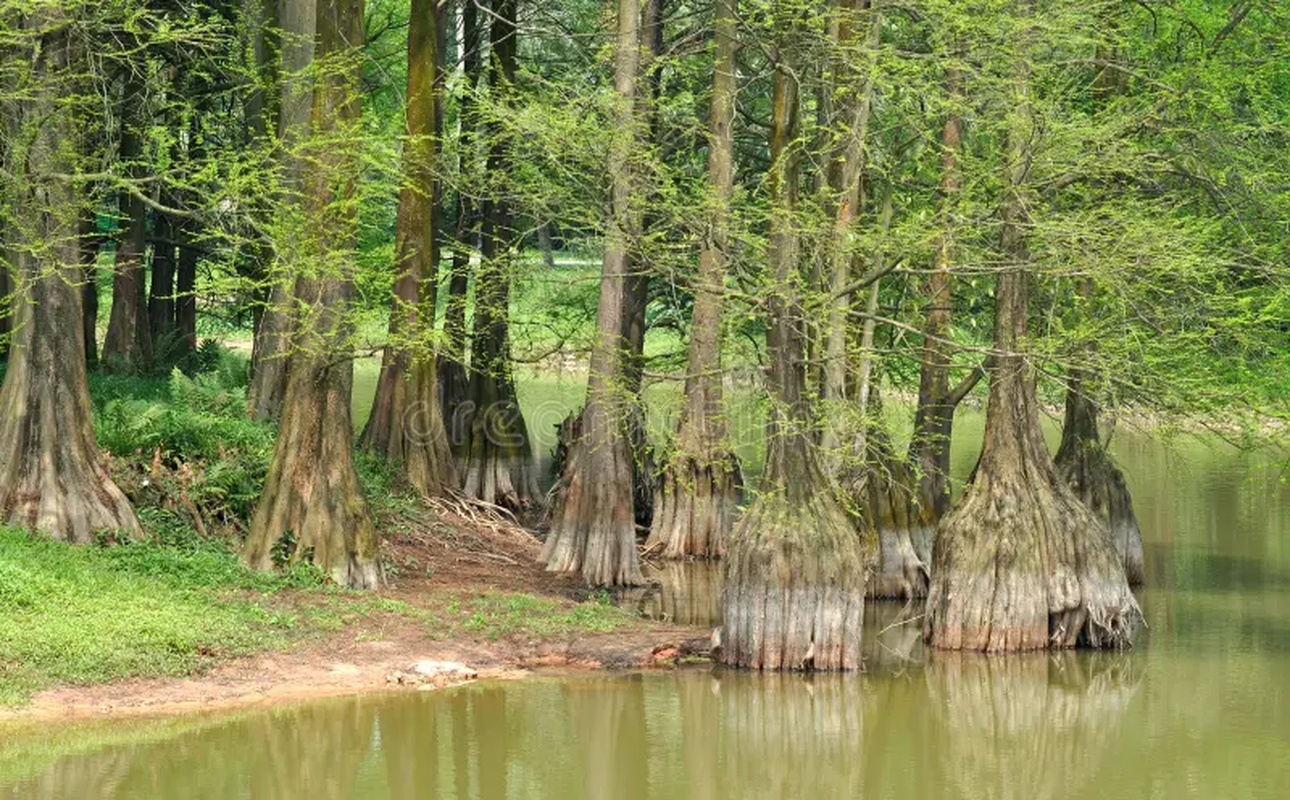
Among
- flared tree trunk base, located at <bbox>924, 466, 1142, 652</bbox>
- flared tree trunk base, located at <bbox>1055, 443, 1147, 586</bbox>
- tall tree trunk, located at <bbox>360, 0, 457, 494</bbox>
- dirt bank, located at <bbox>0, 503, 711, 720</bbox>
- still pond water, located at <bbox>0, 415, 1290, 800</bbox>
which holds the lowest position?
still pond water, located at <bbox>0, 415, 1290, 800</bbox>

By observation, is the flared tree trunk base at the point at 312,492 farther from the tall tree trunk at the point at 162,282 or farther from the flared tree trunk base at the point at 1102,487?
the tall tree trunk at the point at 162,282

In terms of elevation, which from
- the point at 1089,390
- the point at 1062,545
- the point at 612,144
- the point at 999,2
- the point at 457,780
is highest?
the point at 999,2

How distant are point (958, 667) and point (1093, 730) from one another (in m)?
2.08

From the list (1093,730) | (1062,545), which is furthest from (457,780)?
(1062,545)

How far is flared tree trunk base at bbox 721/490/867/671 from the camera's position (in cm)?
1492

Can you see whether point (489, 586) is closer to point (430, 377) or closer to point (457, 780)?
point (430, 377)

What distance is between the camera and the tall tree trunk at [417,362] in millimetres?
20812

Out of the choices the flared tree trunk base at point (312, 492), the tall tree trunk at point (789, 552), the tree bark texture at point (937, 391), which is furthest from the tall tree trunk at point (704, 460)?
the flared tree trunk base at point (312, 492)

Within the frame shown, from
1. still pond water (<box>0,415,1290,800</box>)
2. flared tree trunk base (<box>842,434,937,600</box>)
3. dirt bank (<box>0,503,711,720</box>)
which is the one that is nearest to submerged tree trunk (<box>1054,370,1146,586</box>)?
flared tree trunk base (<box>842,434,937,600</box>)

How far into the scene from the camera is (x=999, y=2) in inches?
614

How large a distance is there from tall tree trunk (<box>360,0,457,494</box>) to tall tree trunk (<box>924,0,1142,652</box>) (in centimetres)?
678

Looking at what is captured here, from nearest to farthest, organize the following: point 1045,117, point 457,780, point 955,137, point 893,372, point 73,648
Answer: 1. point 457,780
2. point 73,648
3. point 1045,117
4. point 955,137
5. point 893,372

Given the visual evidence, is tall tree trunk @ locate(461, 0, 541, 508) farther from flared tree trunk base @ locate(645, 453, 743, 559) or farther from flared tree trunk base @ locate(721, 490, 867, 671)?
flared tree trunk base @ locate(721, 490, 867, 671)

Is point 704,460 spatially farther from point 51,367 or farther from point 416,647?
point 51,367
